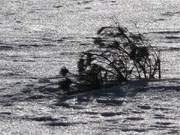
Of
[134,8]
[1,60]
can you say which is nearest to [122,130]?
[1,60]

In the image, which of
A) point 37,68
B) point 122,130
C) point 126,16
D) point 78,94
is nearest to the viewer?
point 122,130

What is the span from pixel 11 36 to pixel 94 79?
4550 millimetres

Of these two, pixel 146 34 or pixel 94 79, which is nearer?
pixel 94 79

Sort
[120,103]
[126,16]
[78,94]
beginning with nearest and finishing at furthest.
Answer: [120,103] < [78,94] < [126,16]

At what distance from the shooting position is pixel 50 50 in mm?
9703

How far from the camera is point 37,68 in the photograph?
834 cm

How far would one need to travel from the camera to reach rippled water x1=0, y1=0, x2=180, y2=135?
5.46 metres

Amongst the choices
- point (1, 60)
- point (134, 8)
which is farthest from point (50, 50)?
point (134, 8)

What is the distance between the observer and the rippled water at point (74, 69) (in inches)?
215

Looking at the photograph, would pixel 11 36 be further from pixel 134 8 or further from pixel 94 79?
pixel 94 79

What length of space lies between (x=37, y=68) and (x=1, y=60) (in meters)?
0.77

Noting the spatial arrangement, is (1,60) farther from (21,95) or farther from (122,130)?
(122,130)

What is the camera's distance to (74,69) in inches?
323

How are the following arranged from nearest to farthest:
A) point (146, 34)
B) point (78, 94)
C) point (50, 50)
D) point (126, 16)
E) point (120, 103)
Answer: point (120, 103), point (78, 94), point (50, 50), point (146, 34), point (126, 16)
